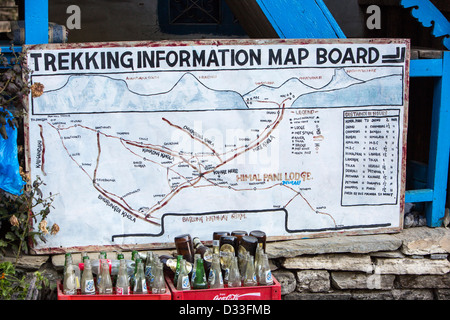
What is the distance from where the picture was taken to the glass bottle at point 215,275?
439 cm

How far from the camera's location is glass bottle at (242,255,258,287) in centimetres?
442

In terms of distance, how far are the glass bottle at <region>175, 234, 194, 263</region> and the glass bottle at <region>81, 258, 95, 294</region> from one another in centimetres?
76

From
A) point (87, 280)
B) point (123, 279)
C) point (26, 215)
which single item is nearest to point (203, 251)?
point (123, 279)

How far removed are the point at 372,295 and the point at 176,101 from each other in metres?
2.49

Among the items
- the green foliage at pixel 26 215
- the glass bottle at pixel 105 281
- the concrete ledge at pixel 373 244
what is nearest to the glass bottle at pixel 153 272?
the glass bottle at pixel 105 281

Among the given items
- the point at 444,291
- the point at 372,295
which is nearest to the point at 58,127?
the point at 372,295

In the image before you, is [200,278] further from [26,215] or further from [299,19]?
[299,19]

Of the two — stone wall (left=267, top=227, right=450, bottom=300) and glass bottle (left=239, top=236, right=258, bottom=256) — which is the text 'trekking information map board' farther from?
glass bottle (left=239, top=236, right=258, bottom=256)

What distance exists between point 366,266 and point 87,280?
250cm

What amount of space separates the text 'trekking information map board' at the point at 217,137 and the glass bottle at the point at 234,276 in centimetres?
75

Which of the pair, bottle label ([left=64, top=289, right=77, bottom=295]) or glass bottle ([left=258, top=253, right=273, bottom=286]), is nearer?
bottle label ([left=64, top=289, right=77, bottom=295])

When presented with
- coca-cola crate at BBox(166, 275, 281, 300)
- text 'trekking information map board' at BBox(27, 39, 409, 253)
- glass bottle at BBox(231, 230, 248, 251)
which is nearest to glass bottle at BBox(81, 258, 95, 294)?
coca-cola crate at BBox(166, 275, 281, 300)

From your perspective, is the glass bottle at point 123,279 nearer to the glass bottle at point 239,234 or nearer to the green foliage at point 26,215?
the green foliage at point 26,215

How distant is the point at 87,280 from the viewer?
4246mm
